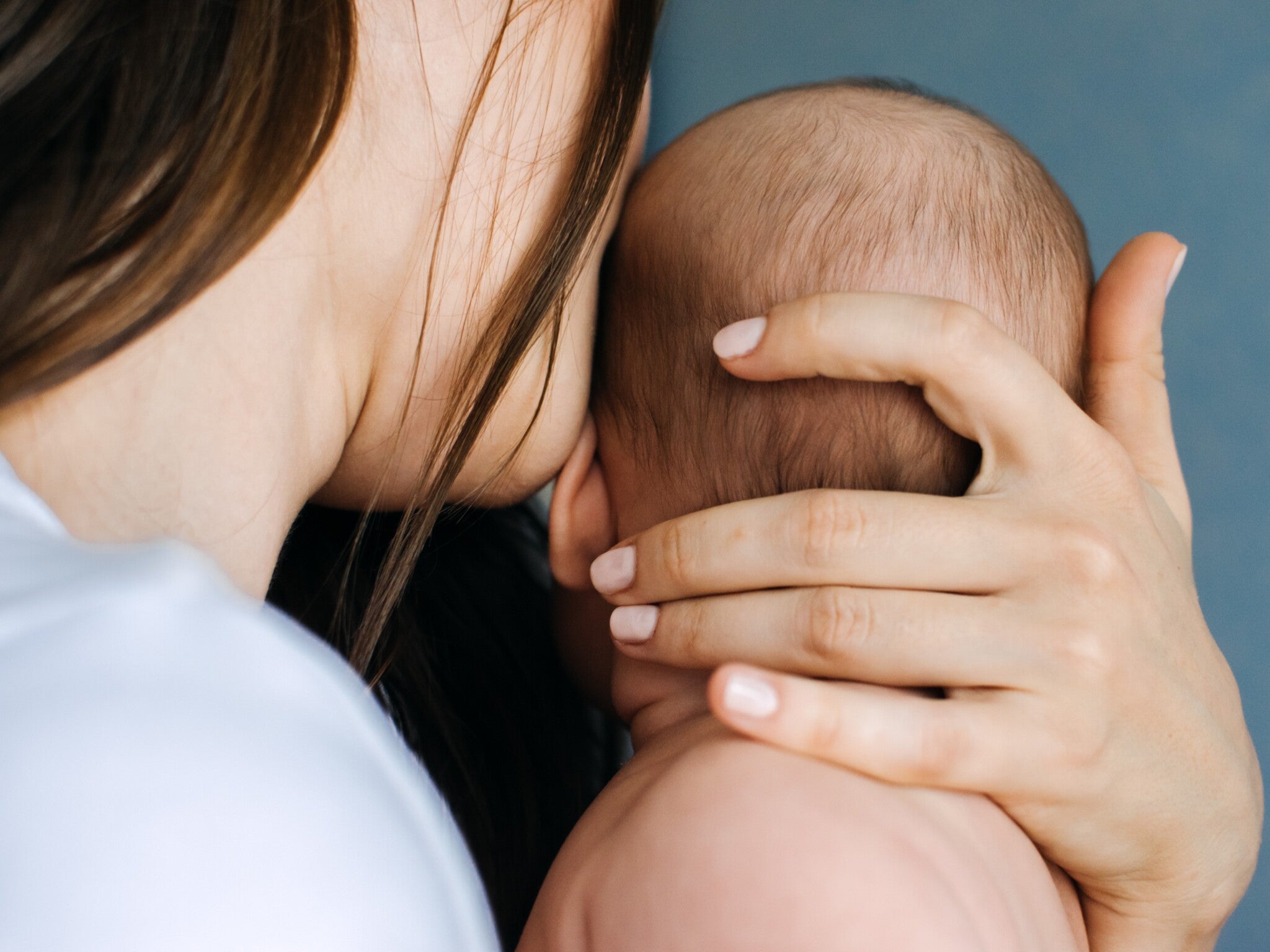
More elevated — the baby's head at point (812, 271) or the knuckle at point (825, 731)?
the baby's head at point (812, 271)

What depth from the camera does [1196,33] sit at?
1121mm

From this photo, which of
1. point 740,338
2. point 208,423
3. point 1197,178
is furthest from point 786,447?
point 1197,178

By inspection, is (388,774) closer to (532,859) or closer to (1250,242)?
(532,859)

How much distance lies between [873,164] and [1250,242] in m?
0.75

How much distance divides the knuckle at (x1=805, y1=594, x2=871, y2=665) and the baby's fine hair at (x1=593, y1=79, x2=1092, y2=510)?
103 mm

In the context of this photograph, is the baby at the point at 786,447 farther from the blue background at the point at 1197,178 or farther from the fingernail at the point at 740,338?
the blue background at the point at 1197,178

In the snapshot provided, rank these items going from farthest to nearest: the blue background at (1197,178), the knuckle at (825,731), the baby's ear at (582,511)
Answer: the blue background at (1197,178) → the baby's ear at (582,511) → the knuckle at (825,731)

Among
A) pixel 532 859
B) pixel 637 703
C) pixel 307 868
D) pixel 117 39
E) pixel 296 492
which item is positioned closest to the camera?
pixel 307 868

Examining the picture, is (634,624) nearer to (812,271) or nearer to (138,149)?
(812,271)

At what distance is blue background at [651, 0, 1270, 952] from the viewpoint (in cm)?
111

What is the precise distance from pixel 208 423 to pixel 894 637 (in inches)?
15.0

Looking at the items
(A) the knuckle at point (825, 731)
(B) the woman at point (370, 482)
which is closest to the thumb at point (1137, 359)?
(B) the woman at point (370, 482)

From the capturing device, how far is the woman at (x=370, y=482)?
0.23m

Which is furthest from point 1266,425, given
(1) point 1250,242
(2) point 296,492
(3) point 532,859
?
(2) point 296,492
